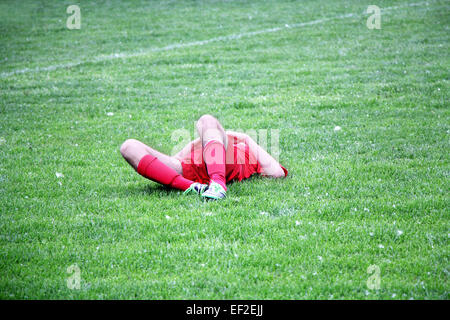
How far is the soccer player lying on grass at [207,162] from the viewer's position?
548 centimetres

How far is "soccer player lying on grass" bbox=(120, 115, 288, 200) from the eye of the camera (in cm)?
548

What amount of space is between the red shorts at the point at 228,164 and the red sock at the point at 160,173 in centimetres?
22

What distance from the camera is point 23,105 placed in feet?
32.0

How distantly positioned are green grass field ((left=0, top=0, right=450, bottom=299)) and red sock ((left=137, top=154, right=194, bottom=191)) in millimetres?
137

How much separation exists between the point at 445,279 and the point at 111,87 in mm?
8789

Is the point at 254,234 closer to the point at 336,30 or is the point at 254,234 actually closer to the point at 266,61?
the point at 266,61

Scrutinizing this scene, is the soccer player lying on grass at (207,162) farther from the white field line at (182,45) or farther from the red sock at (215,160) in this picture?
the white field line at (182,45)
